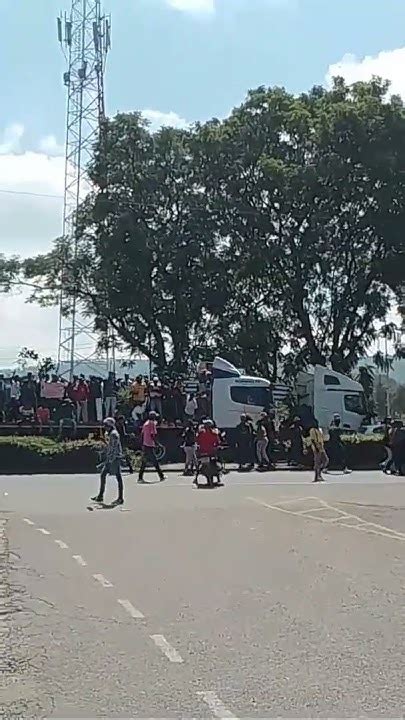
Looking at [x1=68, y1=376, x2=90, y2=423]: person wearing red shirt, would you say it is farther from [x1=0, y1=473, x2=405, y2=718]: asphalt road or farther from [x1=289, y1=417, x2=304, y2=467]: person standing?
[x1=0, y1=473, x2=405, y2=718]: asphalt road

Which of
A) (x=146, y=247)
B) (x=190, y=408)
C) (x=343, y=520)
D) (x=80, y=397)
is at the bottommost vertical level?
(x=343, y=520)

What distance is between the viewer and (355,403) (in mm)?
45062

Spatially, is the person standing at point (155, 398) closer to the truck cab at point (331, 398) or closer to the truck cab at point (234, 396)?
the truck cab at point (234, 396)

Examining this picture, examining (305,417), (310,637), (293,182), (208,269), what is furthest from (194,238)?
(310,637)

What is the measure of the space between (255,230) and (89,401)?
13.3m

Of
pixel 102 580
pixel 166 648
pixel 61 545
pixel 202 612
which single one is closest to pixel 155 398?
pixel 61 545

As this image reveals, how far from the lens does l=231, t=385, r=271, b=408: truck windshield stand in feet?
137

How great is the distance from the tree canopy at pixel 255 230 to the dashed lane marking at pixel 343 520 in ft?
89.0

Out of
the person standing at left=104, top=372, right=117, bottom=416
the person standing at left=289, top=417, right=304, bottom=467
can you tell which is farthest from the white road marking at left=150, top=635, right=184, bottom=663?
the person standing at left=104, top=372, right=117, bottom=416

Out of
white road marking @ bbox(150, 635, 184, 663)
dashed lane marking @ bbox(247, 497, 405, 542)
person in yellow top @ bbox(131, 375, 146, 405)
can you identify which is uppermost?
person in yellow top @ bbox(131, 375, 146, 405)

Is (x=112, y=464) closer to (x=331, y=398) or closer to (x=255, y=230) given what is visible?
(x=331, y=398)

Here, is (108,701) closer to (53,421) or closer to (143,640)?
(143,640)

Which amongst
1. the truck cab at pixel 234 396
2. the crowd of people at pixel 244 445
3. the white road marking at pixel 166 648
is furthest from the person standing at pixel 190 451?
the white road marking at pixel 166 648

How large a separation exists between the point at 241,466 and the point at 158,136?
69.1 feet
